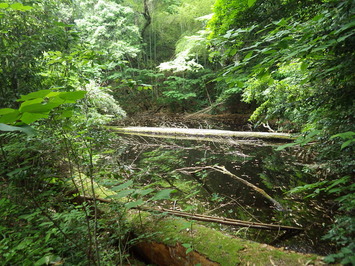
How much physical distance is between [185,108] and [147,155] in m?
11.2

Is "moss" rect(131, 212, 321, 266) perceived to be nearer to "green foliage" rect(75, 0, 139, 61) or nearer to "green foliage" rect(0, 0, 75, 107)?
"green foliage" rect(0, 0, 75, 107)

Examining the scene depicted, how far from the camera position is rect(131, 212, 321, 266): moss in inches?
56.7

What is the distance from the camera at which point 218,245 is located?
1675mm

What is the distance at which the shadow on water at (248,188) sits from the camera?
234 centimetres

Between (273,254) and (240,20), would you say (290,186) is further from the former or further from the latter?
(240,20)

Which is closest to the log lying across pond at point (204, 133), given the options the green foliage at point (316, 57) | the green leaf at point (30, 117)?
the green foliage at point (316, 57)

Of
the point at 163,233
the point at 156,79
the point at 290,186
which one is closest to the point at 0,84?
the point at 163,233

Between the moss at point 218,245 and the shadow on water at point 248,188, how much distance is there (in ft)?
0.95

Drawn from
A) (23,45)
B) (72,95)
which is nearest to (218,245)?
(72,95)

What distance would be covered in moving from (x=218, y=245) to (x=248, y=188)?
2.18 m

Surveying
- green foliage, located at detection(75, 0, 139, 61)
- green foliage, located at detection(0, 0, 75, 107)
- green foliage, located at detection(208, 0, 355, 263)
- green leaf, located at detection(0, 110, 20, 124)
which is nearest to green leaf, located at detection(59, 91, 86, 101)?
green leaf, located at detection(0, 110, 20, 124)

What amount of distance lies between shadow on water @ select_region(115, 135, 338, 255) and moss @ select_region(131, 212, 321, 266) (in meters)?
0.29

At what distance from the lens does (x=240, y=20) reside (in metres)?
2.54

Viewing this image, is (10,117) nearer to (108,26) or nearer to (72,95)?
(72,95)
